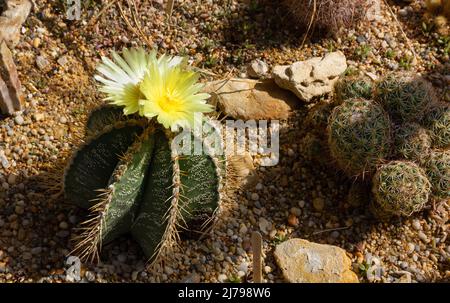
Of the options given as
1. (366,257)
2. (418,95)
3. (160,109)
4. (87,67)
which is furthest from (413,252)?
(87,67)

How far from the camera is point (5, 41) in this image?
3301 mm

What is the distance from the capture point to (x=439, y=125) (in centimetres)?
286

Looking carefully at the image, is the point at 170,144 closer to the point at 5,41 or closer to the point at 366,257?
the point at 366,257

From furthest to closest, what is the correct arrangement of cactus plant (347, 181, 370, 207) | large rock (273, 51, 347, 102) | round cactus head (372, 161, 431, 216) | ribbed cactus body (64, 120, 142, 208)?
large rock (273, 51, 347, 102)
cactus plant (347, 181, 370, 207)
round cactus head (372, 161, 431, 216)
ribbed cactus body (64, 120, 142, 208)

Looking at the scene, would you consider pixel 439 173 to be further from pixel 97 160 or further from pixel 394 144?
pixel 97 160

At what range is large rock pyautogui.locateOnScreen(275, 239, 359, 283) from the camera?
2.75m

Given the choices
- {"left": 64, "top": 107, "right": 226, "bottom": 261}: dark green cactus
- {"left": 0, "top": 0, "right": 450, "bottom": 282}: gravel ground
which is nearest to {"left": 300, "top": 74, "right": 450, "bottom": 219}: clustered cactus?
{"left": 0, "top": 0, "right": 450, "bottom": 282}: gravel ground

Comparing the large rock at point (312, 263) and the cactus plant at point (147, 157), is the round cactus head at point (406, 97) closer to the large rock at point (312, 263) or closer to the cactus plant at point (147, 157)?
the large rock at point (312, 263)

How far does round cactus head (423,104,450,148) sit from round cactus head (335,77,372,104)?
288 mm

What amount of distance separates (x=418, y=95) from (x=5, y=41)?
2.04m

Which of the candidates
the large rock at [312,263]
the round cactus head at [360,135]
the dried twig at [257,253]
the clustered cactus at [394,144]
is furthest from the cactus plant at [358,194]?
the dried twig at [257,253]

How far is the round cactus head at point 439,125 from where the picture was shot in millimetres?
2852

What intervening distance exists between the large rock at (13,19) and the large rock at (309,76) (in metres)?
1.35

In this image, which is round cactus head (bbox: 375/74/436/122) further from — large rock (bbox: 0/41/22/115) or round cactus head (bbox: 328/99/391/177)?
large rock (bbox: 0/41/22/115)
